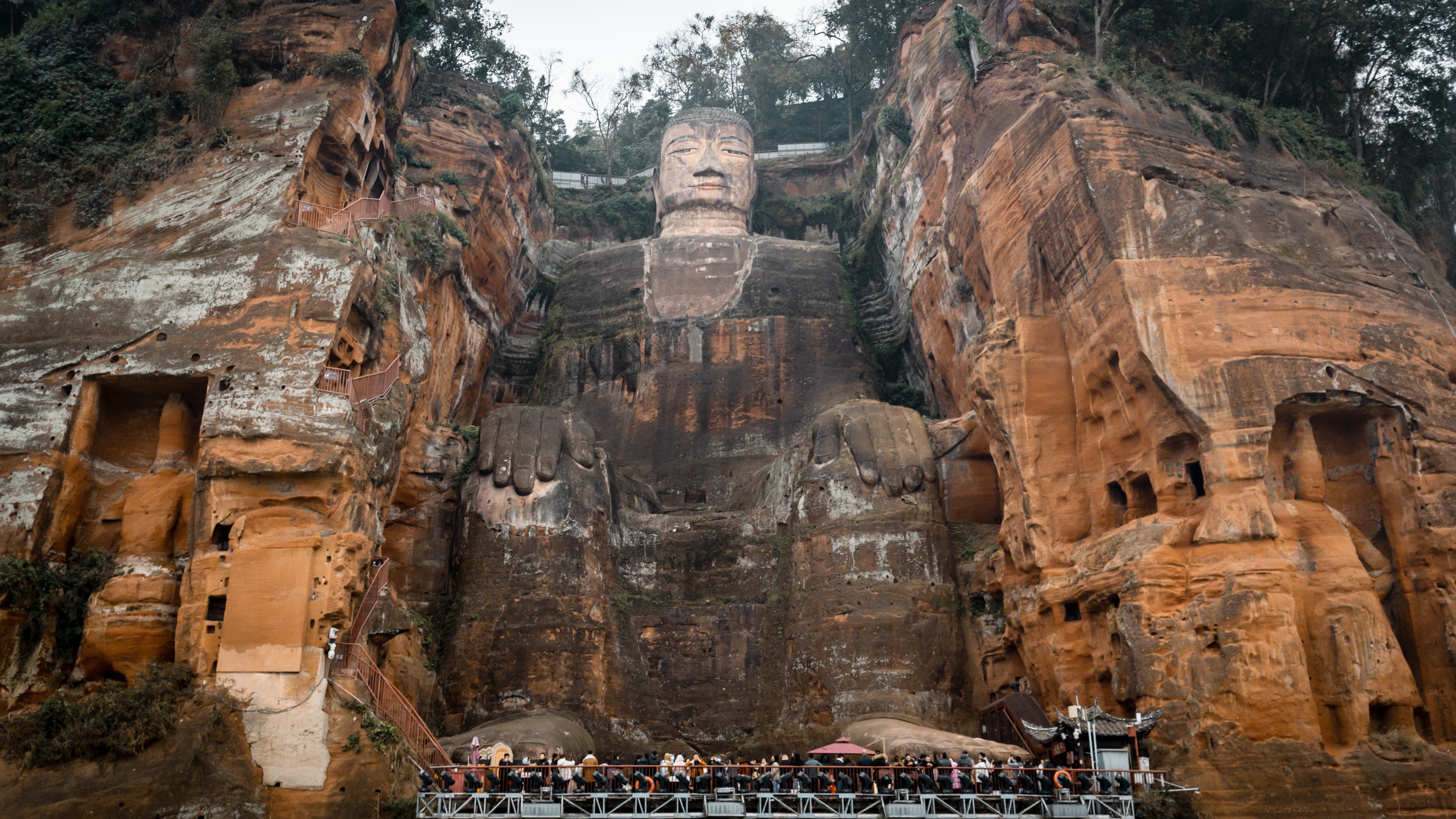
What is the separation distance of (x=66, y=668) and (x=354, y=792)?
5.38 meters

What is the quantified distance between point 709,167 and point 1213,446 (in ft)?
81.2

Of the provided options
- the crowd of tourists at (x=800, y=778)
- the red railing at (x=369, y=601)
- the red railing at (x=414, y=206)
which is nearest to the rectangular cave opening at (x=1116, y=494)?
the crowd of tourists at (x=800, y=778)

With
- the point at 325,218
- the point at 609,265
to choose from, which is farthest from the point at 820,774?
the point at 609,265

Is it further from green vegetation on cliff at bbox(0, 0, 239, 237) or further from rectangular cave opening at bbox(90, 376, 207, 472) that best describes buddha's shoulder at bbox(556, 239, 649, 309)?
rectangular cave opening at bbox(90, 376, 207, 472)

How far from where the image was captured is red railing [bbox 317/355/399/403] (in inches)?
796

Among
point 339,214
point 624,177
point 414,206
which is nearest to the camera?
point 339,214

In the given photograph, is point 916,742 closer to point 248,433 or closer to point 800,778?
point 800,778

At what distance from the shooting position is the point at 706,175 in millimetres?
40625

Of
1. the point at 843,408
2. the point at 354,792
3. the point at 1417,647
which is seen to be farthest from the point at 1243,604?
the point at 354,792

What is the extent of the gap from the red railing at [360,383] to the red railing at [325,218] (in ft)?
8.85

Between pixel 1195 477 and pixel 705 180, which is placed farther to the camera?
pixel 705 180

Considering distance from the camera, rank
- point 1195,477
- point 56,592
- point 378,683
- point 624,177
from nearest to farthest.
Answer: point 56,592
point 378,683
point 1195,477
point 624,177

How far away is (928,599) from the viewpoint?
76.9ft

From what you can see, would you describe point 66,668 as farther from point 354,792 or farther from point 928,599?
point 928,599
